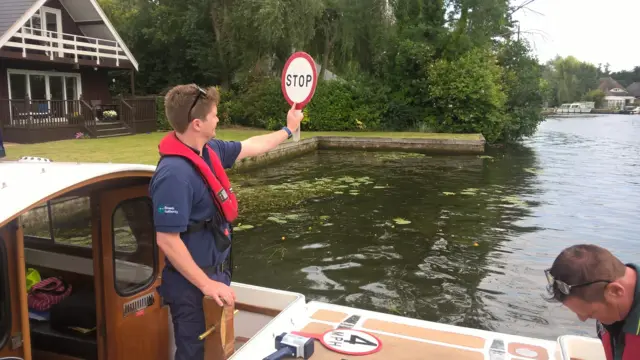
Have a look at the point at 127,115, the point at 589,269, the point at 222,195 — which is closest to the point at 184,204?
the point at 222,195

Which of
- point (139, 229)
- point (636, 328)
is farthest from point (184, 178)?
point (636, 328)

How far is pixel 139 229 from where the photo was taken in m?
3.49

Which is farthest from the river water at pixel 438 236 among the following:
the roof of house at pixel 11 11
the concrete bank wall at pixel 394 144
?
the roof of house at pixel 11 11

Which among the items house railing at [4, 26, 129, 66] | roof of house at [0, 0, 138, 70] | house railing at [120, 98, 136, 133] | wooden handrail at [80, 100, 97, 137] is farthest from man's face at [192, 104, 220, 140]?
house railing at [120, 98, 136, 133]

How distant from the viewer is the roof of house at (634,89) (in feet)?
458

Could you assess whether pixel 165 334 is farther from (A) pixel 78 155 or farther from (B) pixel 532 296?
(A) pixel 78 155

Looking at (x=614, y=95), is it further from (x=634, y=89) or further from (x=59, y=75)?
(x=59, y=75)

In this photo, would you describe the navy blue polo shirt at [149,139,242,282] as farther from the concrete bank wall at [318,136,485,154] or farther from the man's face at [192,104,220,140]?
the concrete bank wall at [318,136,485,154]

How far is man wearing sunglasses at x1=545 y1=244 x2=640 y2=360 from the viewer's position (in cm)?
180

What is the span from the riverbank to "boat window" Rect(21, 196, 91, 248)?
8.25 m

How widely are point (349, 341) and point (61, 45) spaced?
23358 millimetres

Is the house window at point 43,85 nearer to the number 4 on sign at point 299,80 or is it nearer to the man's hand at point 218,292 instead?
the number 4 on sign at point 299,80

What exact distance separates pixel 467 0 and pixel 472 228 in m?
22.3

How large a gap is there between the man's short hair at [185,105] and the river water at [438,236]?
436 centimetres
